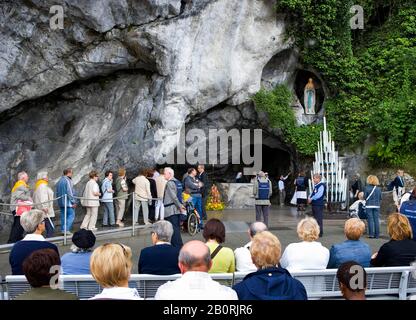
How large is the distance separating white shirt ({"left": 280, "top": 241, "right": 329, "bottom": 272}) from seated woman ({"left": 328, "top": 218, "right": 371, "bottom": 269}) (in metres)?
0.15

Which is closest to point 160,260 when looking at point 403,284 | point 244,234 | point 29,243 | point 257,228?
point 257,228

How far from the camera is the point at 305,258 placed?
5.20 metres

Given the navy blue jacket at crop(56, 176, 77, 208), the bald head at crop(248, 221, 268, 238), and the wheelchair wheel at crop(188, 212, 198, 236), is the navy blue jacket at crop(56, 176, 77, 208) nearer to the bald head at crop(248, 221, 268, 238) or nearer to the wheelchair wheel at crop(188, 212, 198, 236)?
the wheelchair wheel at crop(188, 212, 198, 236)

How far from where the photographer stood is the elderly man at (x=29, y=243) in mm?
5113

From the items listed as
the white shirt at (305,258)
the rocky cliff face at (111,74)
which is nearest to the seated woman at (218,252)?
the white shirt at (305,258)

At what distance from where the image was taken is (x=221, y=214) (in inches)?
634

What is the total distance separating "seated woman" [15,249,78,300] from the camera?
Answer: 11.6 ft

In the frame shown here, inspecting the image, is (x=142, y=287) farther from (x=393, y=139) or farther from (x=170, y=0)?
(x=393, y=139)

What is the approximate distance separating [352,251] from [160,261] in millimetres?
2038

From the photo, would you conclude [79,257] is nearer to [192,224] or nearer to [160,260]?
[160,260]
